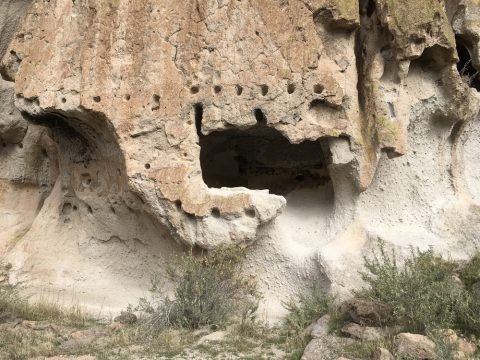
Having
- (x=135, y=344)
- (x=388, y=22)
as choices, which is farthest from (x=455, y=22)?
(x=135, y=344)

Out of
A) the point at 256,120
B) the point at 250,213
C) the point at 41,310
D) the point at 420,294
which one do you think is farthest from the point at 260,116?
the point at 41,310

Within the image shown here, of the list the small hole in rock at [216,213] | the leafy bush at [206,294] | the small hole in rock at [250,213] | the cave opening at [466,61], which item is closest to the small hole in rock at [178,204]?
the small hole in rock at [216,213]

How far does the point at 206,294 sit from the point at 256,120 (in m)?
1.73

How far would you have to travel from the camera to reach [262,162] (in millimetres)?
6988

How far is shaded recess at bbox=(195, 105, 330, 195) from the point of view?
6539 mm

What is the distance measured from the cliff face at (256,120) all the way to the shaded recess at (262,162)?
1.33 feet

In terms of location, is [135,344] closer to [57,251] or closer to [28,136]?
[57,251]

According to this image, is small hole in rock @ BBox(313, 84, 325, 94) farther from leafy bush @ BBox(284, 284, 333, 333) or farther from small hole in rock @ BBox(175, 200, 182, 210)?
leafy bush @ BBox(284, 284, 333, 333)

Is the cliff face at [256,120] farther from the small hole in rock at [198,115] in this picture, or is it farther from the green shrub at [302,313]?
the green shrub at [302,313]

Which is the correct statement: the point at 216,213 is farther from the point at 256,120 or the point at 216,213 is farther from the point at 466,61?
the point at 466,61

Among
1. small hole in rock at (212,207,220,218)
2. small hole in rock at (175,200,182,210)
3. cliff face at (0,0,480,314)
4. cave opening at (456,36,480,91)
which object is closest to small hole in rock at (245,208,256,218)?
cliff face at (0,0,480,314)

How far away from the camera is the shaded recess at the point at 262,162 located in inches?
257

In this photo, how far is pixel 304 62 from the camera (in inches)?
205

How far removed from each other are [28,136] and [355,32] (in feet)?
15.2
